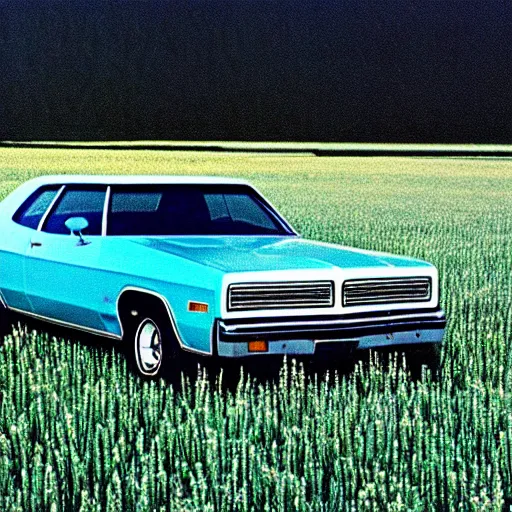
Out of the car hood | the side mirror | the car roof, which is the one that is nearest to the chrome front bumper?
the car hood

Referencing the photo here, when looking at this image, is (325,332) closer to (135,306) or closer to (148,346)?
(148,346)

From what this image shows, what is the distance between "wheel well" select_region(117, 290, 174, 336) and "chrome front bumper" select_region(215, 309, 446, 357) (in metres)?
0.62

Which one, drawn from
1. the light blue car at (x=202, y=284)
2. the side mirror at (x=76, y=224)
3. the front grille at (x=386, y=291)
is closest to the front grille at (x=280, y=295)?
the light blue car at (x=202, y=284)

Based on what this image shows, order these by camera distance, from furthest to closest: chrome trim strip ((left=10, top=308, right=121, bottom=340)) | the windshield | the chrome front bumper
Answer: the windshield, chrome trim strip ((left=10, top=308, right=121, bottom=340)), the chrome front bumper

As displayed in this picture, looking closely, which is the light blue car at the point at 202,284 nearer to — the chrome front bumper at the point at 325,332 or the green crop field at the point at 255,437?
the chrome front bumper at the point at 325,332

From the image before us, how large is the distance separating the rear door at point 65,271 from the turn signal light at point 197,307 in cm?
102

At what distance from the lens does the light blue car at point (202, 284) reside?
6559 mm

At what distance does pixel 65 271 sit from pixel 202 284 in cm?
163

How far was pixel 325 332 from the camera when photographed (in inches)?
261

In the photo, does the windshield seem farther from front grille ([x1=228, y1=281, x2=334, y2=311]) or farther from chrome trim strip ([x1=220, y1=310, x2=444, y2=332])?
chrome trim strip ([x1=220, y1=310, x2=444, y2=332])

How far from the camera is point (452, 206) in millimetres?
34500

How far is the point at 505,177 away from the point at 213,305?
57.9 m

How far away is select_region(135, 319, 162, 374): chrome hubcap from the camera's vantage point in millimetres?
6980

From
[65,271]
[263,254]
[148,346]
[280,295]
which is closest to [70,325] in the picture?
[65,271]
